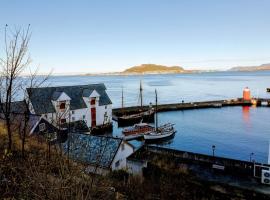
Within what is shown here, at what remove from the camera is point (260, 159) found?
41250 millimetres

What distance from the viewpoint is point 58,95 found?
4881 centimetres

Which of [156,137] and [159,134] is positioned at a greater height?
[159,134]

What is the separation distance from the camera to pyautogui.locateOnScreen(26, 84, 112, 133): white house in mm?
47125

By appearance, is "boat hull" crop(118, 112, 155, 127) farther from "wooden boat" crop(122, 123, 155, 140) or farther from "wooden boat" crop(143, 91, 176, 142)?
"wooden boat" crop(143, 91, 176, 142)

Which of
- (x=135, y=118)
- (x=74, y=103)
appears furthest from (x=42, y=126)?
(x=135, y=118)

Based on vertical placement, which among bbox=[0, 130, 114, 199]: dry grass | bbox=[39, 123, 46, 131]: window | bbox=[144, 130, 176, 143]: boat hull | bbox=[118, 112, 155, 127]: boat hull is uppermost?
bbox=[0, 130, 114, 199]: dry grass

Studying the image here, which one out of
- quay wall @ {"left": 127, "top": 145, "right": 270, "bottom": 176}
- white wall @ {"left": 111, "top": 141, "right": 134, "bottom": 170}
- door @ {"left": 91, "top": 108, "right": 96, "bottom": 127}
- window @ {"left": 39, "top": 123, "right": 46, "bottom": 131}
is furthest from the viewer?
door @ {"left": 91, "top": 108, "right": 96, "bottom": 127}

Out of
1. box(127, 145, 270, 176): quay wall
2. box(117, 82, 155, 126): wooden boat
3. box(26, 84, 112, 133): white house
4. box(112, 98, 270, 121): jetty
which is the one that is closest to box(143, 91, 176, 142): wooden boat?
box(26, 84, 112, 133): white house

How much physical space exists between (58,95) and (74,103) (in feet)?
12.7

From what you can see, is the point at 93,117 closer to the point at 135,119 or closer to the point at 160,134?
the point at 160,134

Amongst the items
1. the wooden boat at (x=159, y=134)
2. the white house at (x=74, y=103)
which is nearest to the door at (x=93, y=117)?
the white house at (x=74, y=103)

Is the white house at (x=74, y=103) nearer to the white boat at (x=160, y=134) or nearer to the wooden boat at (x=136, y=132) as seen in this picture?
the wooden boat at (x=136, y=132)

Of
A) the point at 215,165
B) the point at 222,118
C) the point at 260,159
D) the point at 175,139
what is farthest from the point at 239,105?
the point at 215,165

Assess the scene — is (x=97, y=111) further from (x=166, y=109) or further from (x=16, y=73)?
(x=16, y=73)
